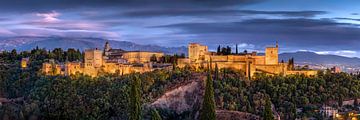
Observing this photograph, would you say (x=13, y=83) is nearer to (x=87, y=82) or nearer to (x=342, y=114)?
(x=87, y=82)

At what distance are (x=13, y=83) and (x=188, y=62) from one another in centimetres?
1978

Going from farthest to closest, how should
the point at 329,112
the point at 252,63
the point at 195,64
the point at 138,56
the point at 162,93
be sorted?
the point at 138,56 → the point at 195,64 → the point at 252,63 → the point at 162,93 → the point at 329,112

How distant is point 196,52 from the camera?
55.7 meters

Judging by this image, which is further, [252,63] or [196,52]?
[196,52]

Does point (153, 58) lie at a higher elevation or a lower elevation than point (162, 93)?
higher

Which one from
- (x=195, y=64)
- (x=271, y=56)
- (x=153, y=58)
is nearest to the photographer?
(x=271, y=56)

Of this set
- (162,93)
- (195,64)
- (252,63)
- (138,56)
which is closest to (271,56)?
(252,63)

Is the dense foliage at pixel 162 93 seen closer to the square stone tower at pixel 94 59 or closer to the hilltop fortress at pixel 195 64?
the hilltop fortress at pixel 195 64

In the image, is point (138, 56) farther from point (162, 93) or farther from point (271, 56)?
point (271, 56)

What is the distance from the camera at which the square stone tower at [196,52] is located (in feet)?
182

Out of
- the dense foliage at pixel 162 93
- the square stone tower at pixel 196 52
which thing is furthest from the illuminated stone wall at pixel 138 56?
the dense foliage at pixel 162 93

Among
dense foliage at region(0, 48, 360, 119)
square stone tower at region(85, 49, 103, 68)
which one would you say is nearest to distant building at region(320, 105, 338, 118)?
dense foliage at region(0, 48, 360, 119)

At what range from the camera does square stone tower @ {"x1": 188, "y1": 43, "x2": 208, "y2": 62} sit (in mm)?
55484

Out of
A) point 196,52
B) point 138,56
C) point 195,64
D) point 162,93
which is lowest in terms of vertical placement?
point 162,93
